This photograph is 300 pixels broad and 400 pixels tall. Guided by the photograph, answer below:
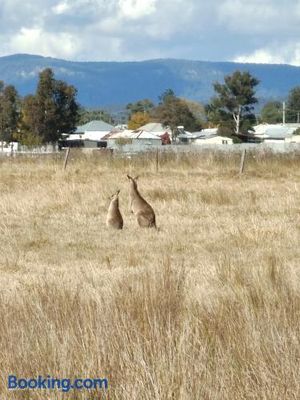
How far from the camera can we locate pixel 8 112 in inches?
3029

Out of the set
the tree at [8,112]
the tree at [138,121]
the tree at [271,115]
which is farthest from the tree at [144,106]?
the tree at [8,112]

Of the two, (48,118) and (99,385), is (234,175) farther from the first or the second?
(48,118)

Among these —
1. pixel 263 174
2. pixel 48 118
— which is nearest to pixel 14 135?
pixel 48 118

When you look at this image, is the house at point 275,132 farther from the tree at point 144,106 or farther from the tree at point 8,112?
the tree at point 144,106

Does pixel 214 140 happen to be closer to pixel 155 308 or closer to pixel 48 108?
pixel 48 108

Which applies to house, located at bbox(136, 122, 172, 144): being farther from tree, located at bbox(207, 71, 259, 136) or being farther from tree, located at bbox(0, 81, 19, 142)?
tree, located at bbox(0, 81, 19, 142)

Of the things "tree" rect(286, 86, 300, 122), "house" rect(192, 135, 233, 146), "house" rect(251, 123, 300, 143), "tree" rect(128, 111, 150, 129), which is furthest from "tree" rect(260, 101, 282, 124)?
"house" rect(192, 135, 233, 146)

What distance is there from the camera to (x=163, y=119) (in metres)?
100

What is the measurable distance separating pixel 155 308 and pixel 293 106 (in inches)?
4902

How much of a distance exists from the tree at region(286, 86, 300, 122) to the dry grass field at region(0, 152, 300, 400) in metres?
111

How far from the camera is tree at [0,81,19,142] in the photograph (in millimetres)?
76625

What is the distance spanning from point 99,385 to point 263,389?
0.91 meters

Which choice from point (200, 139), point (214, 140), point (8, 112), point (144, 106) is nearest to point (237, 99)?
point (214, 140)

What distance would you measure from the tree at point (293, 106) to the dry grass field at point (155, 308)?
11132cm
